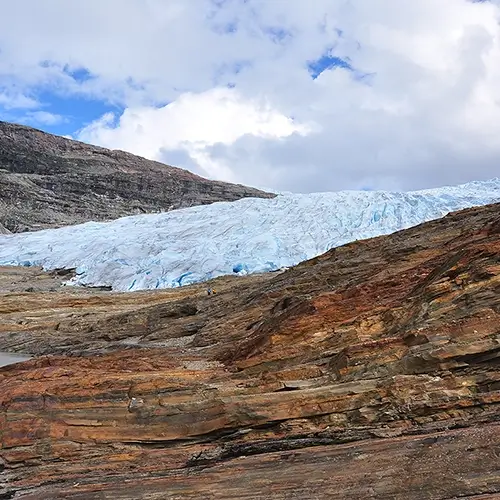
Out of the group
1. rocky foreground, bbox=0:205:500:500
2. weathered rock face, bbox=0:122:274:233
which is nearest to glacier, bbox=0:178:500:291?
rocky foreground, bbox=0:205:500:500

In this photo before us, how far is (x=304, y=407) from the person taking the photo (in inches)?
302

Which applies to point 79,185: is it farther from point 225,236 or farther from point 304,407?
point 304,407

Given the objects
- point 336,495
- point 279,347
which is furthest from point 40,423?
point 336,495

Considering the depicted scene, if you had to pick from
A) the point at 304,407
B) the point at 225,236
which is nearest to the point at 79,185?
the point at 225,236

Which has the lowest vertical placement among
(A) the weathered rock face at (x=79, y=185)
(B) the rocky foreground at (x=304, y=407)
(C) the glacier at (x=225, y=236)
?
(B) the rocky foreground at (x=304, y=407)

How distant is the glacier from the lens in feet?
106

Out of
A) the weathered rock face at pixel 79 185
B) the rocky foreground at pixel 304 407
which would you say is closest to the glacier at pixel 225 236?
the rocky foreground at pixel 304 407

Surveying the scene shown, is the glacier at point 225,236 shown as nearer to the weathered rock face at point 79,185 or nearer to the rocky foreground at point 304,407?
the rocky foreground at point 304,407

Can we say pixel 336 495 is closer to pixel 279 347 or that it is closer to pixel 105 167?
pixel 279 347

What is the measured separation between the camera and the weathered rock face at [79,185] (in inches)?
2697

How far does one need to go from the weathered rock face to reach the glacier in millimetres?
21909

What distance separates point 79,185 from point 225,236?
44.8m

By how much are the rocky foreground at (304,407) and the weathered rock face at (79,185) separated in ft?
184

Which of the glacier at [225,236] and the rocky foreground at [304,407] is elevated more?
the glacier at [225,236]
